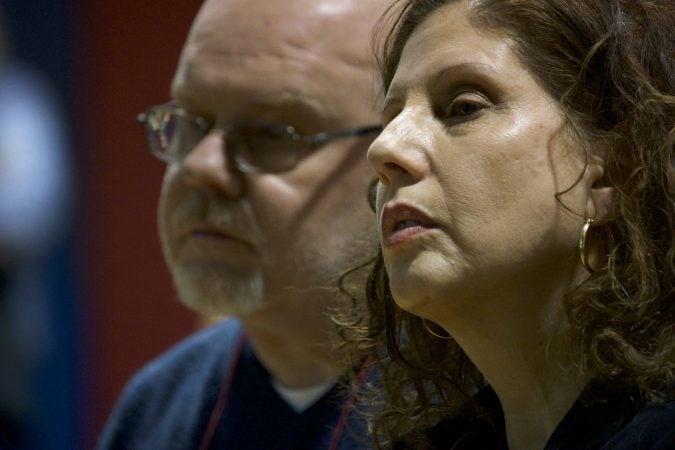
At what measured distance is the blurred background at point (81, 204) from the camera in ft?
9.80

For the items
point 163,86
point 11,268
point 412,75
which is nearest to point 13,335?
point 11,268

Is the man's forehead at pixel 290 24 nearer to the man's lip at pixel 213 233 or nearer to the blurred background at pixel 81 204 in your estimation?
the man's lip at pixel 213 233

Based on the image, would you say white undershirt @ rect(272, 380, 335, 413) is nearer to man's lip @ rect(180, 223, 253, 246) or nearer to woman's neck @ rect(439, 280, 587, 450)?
man's lip @ rect(180, 223, 253, 246)

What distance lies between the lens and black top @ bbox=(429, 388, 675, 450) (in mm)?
798

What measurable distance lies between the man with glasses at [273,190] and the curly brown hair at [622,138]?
478 millimetres

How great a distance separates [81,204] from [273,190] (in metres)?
1.84

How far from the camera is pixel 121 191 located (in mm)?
3059

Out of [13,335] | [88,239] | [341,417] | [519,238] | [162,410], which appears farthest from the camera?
[88,239]

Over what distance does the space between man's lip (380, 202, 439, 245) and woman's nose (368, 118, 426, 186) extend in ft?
0.07

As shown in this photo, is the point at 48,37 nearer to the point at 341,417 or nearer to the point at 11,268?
the point at 11,268

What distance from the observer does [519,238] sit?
852 mm

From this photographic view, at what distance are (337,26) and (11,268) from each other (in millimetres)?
1806

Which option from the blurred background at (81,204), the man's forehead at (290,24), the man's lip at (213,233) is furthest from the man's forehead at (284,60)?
the blurred background at (81,204)

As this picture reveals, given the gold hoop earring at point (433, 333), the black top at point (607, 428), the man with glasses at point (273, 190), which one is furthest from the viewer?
the man with glasses at point (273, 190)
